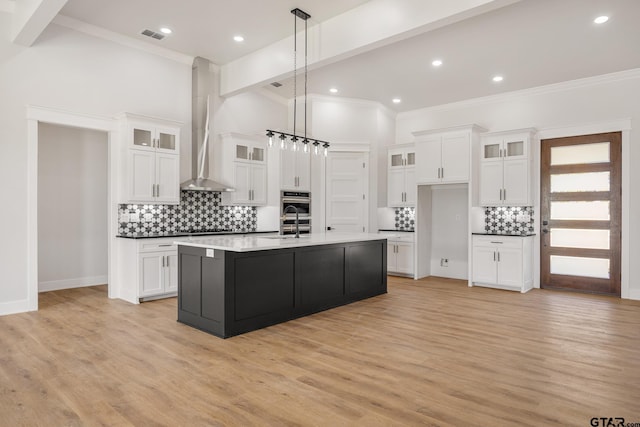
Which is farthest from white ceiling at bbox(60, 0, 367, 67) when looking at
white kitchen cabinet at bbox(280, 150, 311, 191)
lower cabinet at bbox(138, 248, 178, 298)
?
lower cabinet at bbox(138, 248, 178, 298)

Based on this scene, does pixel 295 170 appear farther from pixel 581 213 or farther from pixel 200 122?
pixel 581 213

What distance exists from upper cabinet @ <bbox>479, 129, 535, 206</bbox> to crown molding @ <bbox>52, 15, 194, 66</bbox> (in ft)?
17.7

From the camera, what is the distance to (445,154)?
7117 mm

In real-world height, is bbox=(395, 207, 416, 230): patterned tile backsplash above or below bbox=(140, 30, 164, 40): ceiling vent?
below

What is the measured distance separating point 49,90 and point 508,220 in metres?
7.43

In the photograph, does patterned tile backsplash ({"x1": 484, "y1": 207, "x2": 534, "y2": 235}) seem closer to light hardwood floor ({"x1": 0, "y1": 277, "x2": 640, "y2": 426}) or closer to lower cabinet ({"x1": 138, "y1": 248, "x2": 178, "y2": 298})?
light hardwood floor ({"x1": 0, "y1": 277, "x2": 640, "y2": 426})

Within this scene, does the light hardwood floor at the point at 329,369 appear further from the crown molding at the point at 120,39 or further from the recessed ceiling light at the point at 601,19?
the crown molding at the point at 120,39

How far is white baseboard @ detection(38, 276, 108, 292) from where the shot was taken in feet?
20.4

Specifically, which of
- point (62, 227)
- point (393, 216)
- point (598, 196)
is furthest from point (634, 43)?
point (62, 227)

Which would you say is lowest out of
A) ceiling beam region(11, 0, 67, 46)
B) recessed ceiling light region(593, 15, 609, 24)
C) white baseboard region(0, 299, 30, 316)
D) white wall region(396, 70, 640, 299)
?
white baseboard region(0, 299, 30, 316)

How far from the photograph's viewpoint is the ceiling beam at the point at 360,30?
12.7ft

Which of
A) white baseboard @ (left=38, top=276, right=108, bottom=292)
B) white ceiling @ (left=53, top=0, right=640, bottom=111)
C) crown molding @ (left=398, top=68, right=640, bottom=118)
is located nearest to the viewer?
white ceiling @ (left=53, top=0, right=640, bottom=111)

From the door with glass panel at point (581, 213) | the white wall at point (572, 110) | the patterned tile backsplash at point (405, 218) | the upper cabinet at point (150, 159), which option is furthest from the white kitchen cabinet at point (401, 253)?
the upper cabinet at point (150, 159)

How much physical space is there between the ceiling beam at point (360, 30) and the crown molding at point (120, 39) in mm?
985
